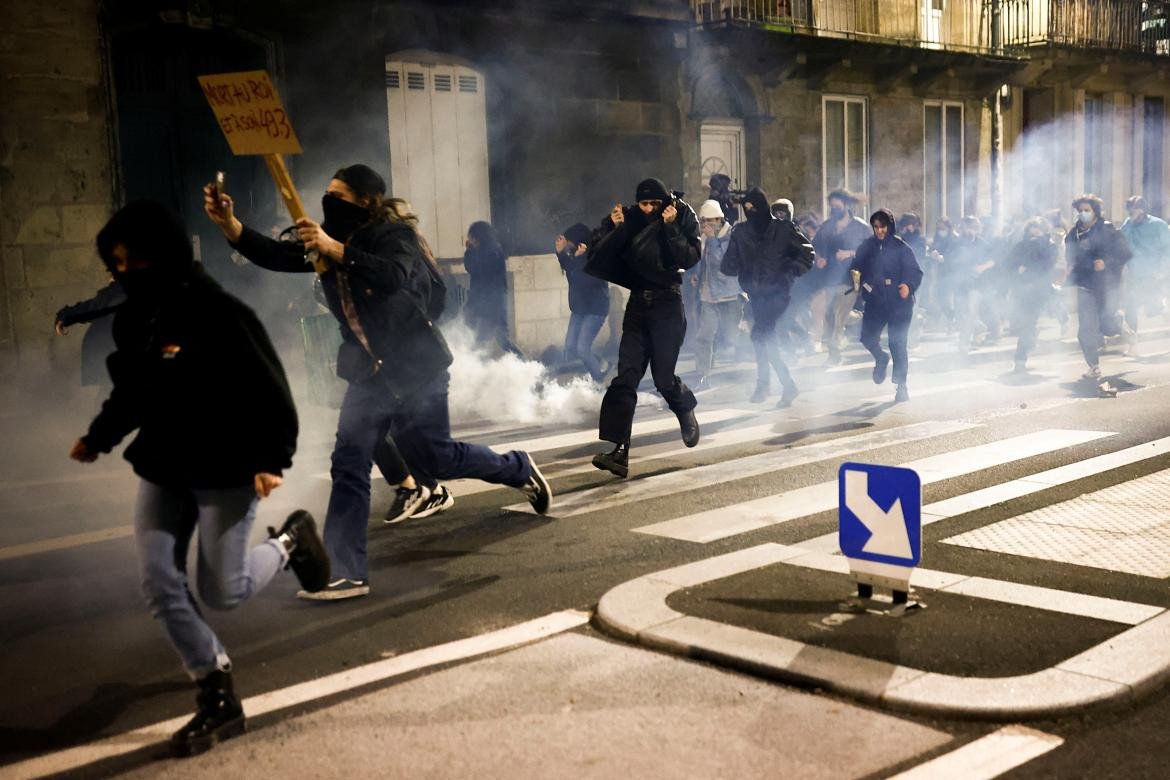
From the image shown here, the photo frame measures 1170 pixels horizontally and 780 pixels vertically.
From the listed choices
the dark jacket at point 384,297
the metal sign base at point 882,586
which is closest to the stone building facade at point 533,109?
the dark jacket at point 384,297

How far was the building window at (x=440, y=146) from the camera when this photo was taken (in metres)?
16.5

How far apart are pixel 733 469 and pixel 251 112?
4218 millimetres

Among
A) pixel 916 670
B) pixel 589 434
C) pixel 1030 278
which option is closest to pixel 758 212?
pixel 589 434

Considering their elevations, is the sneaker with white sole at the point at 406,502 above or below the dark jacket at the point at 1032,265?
below

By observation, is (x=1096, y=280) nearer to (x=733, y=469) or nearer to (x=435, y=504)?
(x=733, y=469)

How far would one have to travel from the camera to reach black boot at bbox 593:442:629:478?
8086 mm

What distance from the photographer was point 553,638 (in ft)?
15.9

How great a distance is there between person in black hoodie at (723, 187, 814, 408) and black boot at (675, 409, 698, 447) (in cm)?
288

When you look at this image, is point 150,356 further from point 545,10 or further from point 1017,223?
point 1017,223

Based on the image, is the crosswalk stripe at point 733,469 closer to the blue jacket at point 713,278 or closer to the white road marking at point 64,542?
the white road marking at point 64,542

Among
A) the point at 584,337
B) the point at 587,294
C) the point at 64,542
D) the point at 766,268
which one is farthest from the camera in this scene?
the point at 584,337

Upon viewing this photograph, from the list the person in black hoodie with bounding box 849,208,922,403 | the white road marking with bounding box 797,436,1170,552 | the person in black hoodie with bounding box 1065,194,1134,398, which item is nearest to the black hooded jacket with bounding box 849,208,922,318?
the person in black hoodie with bounding box 849,208,922,403

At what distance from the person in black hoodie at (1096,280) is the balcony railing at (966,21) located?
827cm

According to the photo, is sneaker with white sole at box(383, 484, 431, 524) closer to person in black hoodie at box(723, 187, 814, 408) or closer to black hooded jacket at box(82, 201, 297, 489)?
black hooded jacket at box(82, 201, 297, 489)
